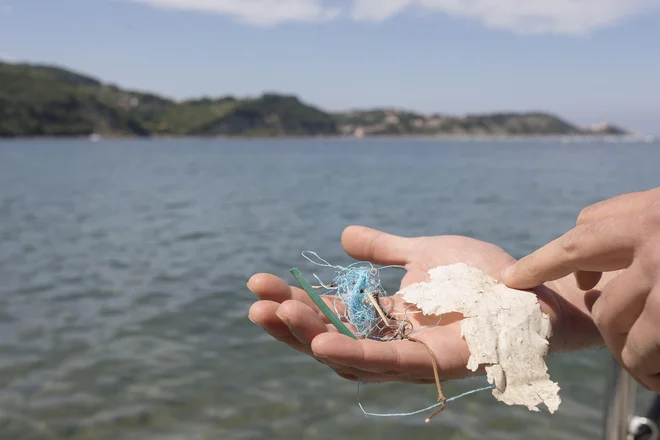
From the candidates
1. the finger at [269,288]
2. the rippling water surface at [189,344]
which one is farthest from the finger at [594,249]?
the rippling water surface at [189,344]

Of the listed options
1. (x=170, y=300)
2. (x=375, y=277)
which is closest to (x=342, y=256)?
(x=170, y=300)

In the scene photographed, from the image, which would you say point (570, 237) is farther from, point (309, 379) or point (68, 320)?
point (68, 320)

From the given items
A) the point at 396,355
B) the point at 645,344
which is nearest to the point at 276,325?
the point at 396,355

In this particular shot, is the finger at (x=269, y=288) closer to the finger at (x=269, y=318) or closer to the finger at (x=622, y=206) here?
the finger at (x=269, y=318)

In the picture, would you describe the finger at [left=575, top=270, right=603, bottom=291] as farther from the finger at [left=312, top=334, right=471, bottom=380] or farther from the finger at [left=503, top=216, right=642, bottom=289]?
the finger at [left=312, top=334, right=471, bottom=380]

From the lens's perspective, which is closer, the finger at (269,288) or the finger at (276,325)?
the finger at (276,325)

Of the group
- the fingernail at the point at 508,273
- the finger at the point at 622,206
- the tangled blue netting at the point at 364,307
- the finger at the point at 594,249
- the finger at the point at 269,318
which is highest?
the finger at the point at 622,206
